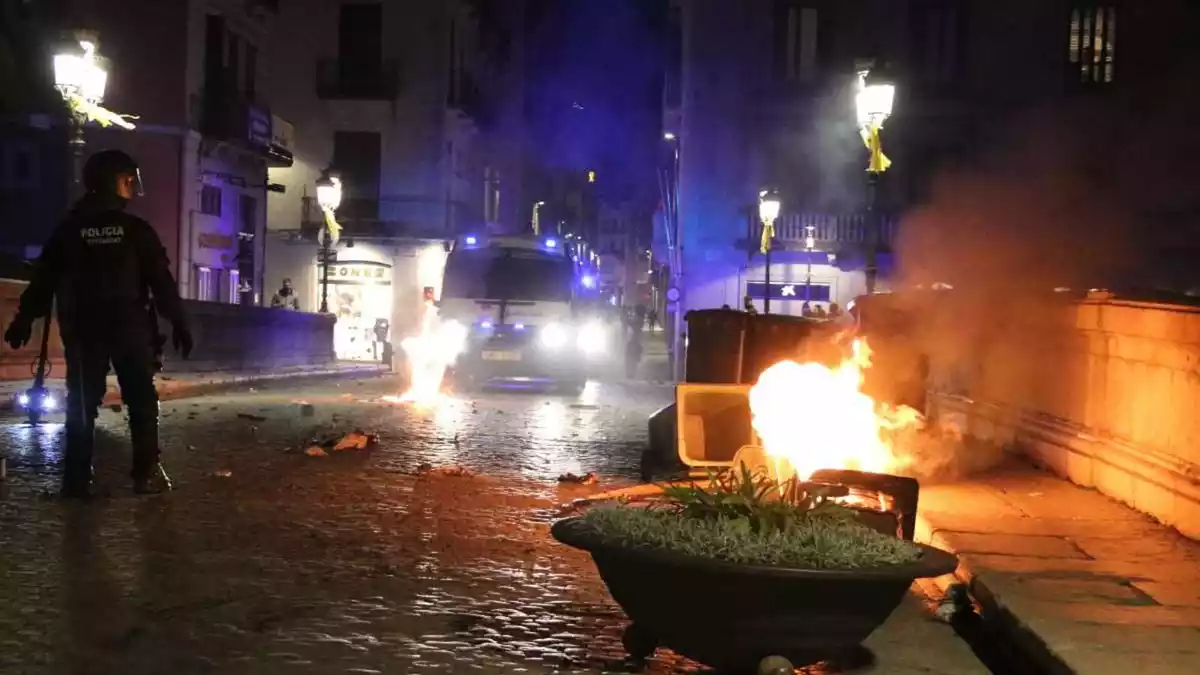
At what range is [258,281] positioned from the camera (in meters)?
40.4

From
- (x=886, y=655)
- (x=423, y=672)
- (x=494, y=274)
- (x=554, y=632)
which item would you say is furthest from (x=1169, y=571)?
(x=494, y=274)

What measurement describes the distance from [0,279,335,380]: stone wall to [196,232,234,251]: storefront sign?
397cm

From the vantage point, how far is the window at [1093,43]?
116 feet

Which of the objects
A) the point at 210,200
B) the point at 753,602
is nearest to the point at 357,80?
the point at 210,200

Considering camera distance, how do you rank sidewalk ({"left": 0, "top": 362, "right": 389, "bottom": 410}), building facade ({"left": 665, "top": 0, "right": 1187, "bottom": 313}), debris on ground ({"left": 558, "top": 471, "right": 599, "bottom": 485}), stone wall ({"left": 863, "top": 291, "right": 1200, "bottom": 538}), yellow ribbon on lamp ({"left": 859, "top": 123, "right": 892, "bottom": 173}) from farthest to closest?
1. building facade ({"left": 665, "top": 0, "right": 1187, "bottom": 313})
2. sidewalk ({"left": 0, "top": 362, "right": 389, "bottom": 410})
3. yellow ribbon on lamp ({"left": 859, "top": 123, "right": 892, "bottom": 173})
4. debris on ground ({"left": 558, "top": 471, "right": 599, "bottom": 485})
5. stone wall ({"left": 863, "top": 291, "right": 1200, "bottom": 538})

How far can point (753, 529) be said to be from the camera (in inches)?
197

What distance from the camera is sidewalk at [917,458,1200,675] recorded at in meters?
5.55

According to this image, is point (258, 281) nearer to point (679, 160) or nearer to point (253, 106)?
point (253, 106)

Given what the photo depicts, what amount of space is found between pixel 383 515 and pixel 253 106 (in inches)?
1163

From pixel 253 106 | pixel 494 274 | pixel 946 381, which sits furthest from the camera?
pixel 253 106

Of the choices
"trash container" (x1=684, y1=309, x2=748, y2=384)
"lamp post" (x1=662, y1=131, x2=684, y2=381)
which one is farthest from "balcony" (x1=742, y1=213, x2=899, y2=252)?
"trash container" (x1=684, y1=309, x2=748, y2=384)

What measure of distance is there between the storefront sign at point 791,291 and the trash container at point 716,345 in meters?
26.0

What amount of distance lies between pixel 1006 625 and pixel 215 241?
108ft

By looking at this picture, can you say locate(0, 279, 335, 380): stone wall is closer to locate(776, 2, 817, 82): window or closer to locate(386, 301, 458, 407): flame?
locate(386, 301, 458, 407): flame
